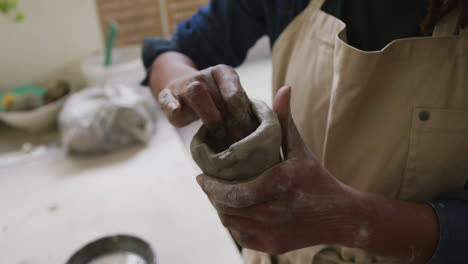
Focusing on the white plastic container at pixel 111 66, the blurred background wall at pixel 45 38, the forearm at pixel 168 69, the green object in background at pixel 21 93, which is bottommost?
the green object in background at pixel 21 93

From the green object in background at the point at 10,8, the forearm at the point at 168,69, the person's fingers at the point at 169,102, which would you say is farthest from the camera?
the green object in background at the point at 10,8

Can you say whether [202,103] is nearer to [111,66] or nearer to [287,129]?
[287,129]

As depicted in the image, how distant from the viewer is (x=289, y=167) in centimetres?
62

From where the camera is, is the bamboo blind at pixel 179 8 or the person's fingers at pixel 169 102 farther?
the bamboo blind at pixel 179 8

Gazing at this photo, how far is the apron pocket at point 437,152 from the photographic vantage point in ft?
2.29

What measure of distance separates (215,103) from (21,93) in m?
1.55

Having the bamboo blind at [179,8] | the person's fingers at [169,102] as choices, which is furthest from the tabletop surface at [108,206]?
the bamboo blind at [179,8]

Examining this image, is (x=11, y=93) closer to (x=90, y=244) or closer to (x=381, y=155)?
(x=90, y=244)

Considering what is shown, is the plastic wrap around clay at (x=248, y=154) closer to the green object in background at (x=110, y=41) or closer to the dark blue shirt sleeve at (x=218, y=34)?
the dark blue shirt sleeve at (x=218, y=34)

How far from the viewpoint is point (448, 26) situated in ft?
2.22

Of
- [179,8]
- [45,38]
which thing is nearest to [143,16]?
[179,8]

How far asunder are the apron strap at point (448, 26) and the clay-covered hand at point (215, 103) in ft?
1.34

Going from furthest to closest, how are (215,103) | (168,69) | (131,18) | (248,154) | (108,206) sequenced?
(131,18)
(108,206)
(168,69)
(215,103)
(248,154)

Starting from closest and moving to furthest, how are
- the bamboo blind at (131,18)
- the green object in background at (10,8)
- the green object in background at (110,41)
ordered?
the green object in background at (10,8) < the green object in background at (110,41) < the bamboo blind at (131,18)
